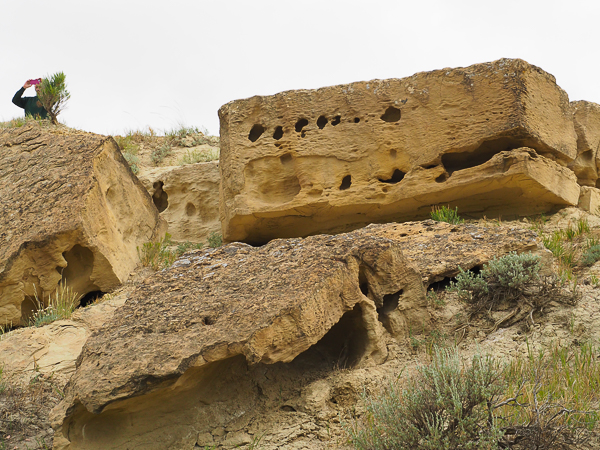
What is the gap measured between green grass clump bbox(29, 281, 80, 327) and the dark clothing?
342 inches

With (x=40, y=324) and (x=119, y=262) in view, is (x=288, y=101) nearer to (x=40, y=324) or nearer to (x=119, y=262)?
(x=119, y=262)

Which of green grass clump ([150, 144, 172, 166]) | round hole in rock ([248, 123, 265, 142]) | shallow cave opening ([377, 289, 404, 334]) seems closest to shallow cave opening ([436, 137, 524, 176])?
round hole in rock ([248, 123, 265, 142])

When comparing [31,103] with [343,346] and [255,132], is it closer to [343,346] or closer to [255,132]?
[255,132]

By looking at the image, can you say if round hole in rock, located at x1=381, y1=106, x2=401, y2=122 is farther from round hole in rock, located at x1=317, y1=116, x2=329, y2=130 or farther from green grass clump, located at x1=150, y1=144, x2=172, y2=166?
green grass clump, located at x1=150, y1=144, x2=172, y2=166

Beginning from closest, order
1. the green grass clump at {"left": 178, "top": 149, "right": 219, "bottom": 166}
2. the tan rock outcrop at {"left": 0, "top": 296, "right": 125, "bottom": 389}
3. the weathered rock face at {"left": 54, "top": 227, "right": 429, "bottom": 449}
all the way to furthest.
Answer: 1. the weathered rock face at {"left": 54, "top": 227, "right": 429, "bottom": 449}
2. the tan rock outcrop at {"left": 0, "top": 296, "right": 125, "bottom": 389}
3. the green grass clump at {"left": 178, "top": 149, "right": 219, "bottom": 166}

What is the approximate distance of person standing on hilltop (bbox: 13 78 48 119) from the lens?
1442 cm

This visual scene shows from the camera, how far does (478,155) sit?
8.77 meters

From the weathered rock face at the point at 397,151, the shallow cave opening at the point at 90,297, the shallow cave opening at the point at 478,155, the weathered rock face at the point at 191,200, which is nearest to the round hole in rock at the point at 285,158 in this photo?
the weathered rock face at the point at 397,151

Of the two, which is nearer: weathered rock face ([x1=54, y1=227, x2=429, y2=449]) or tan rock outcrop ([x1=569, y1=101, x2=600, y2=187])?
weathered rock face ([x1=54, y1=227, x2=429, y2=449])

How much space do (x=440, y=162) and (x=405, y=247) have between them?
277 centimetres

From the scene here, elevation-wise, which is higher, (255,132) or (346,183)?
(255,132)

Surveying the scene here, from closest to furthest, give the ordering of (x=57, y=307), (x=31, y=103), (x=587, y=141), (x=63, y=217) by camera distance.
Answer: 1. (x=57, y=307)
2. (x=63, y=217)
3. (x=587, y=141)
4. (x=31, y=103)

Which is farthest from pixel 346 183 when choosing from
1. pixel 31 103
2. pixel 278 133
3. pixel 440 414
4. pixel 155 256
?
pixel 31 103

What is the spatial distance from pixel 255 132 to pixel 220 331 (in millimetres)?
5724
